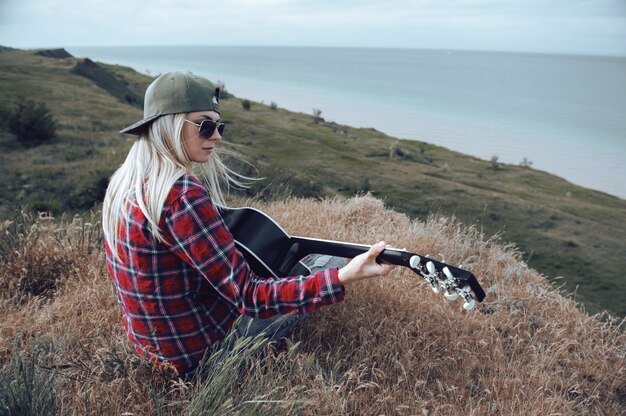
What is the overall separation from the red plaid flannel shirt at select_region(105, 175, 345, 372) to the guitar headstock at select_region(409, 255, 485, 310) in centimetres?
40

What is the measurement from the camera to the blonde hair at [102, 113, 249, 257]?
2230mm

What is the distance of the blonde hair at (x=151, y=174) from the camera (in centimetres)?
223

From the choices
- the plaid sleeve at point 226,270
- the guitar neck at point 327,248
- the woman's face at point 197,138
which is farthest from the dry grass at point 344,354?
the woman's face at point 197,138

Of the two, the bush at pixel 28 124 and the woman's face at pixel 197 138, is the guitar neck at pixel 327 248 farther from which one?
the bush at pixel 28 124

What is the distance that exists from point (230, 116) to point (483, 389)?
27973 mm

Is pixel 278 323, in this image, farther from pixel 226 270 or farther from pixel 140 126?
pixel 140 126

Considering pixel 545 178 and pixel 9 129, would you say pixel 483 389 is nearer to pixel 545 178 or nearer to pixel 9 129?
pixel 9 129

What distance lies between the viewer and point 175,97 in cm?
234

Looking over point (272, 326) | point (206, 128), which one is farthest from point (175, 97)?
point (272, 326)

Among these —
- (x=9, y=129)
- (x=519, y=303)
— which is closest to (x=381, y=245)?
(x=519, y=303)

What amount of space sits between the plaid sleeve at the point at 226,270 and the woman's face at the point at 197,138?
0.89ft

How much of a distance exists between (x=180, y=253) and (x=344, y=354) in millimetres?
1612

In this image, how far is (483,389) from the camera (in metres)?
3.33

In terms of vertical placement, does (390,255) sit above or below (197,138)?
below
